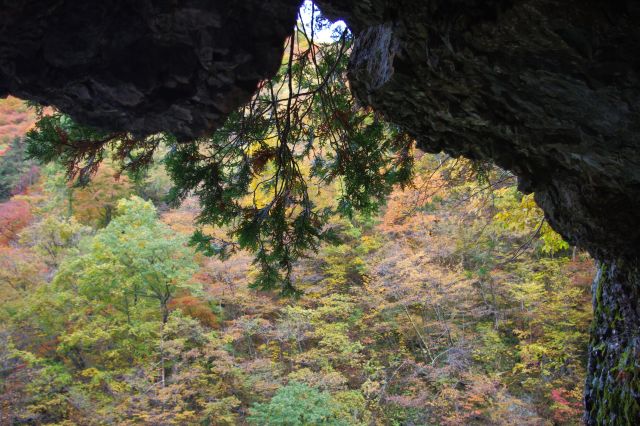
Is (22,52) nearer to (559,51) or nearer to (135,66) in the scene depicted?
(135,66)

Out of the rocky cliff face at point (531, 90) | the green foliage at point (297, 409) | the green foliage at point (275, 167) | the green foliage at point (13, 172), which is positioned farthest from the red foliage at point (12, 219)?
the rocky cliff face at point (531, 90)

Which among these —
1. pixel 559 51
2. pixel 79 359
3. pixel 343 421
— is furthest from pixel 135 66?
pixel 79 359

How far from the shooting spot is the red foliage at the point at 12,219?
11.4m

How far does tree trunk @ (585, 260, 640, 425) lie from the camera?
2.12 m

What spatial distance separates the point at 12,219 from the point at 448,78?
1366 cm

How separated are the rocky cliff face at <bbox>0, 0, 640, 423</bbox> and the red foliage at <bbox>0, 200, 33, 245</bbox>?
11.7 m

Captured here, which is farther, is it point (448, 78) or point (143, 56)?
point (143, 56)

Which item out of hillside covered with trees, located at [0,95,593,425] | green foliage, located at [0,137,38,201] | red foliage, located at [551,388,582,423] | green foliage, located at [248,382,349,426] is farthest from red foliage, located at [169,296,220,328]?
green foliage, located at [0,137,38,201]

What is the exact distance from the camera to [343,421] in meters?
6.64

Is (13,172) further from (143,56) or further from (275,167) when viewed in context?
(143,56)

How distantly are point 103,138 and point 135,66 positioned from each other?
722 millimetres

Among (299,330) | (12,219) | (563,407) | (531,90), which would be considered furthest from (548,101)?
(12,219)

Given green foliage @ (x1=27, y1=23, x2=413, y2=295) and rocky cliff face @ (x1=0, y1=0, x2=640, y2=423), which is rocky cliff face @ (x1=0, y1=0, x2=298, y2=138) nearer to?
rocky cliff face @ (x1=0, y1=0, x2=640, y2=423)

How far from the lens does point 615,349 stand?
2375mm
